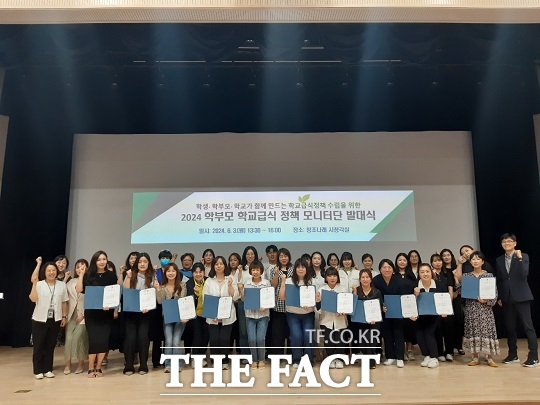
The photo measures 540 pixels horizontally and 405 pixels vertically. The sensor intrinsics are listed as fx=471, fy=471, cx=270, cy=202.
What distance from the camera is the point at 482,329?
4.55 meters

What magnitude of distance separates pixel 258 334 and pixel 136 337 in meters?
1.15

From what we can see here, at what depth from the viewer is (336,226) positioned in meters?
6.65

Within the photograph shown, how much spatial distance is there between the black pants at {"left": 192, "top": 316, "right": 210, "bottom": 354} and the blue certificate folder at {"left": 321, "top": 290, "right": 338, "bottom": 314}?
47.6 inches

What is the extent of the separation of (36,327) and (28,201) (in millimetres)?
3088

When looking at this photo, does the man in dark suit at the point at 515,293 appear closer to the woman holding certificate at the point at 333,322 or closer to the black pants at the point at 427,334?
the black pants at the point at 427,334

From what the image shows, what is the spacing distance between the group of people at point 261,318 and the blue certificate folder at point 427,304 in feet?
0.32

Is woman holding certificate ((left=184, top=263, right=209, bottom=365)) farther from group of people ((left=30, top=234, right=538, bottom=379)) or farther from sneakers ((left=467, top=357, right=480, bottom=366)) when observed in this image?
sneakers ((left=467, top=357, right=480, bottom=366))

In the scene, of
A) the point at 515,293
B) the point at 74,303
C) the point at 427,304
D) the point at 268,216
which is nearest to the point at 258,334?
the point at 427,304

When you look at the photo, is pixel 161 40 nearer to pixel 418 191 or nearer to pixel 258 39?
pixel 258 39

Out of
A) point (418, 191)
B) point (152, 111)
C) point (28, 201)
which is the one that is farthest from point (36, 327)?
point (418, 191)

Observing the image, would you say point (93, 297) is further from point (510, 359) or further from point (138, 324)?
point (510, 359)

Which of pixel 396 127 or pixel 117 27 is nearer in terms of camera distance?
pixel 117 27

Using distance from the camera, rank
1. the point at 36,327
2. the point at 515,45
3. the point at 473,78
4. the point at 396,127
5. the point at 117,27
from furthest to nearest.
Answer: the point at 396,127, the point at 473,78, the point at 515,45, the point at 117,27, the point at 36,327

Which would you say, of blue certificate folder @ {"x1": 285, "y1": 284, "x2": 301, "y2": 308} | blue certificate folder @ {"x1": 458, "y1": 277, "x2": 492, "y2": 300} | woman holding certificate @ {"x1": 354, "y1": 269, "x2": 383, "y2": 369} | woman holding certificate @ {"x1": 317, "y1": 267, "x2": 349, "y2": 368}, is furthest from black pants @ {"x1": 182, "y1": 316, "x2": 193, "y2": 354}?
blue certificate folder @ {"x1": 458, "y1": 277, "x2": 492, "y2": 300}
